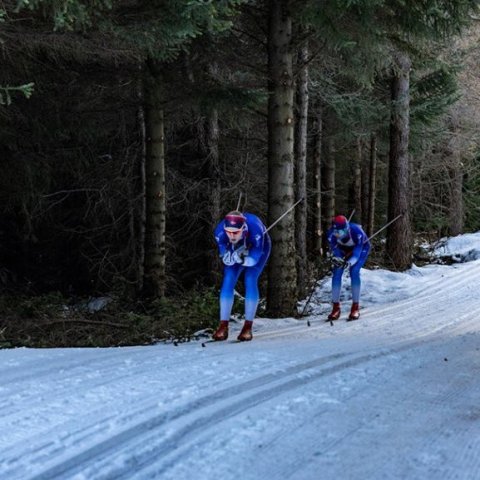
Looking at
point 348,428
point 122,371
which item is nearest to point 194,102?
point 122,371

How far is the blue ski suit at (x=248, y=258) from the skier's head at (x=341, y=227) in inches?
96.4

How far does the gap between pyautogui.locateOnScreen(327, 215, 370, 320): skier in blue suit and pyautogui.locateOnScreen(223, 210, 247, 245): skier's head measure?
3118 millimetres

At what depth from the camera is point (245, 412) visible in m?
3.97

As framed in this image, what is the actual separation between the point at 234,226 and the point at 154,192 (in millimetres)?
4456

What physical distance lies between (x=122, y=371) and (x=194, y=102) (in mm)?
6634

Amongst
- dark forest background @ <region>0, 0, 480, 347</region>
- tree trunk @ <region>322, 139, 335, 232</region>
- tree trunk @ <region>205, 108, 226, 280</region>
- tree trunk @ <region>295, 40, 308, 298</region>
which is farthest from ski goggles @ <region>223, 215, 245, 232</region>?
tree trunk @ <region>322, 139, 335, 232</region>

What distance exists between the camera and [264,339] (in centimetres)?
772

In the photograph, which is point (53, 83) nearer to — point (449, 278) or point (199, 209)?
point (199, 209)

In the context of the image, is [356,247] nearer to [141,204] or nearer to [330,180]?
[141,204]

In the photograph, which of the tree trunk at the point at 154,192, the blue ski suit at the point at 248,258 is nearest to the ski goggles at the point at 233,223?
A: the blue ski suit at the point at 248,258

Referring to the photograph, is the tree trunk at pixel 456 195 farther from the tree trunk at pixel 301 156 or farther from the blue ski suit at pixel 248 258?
the blue ski suit at pixel 248 258

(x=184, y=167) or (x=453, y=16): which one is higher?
(x=453, y=16)

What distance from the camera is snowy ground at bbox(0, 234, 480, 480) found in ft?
10.2

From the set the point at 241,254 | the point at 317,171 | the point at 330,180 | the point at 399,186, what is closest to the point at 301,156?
the point at 399,186
